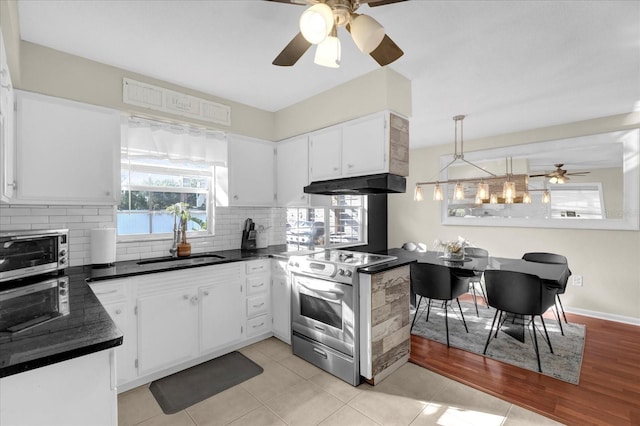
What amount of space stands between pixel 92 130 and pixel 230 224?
1568 mm

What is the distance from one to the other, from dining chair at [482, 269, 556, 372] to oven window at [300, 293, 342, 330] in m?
1.47

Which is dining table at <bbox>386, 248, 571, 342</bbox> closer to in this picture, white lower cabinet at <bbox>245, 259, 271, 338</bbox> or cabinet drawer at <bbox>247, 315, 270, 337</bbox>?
white lower cabinet at <bbox>245, 259, 271, 338</bbox>

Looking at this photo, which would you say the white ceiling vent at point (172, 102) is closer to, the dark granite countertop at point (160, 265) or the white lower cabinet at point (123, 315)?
the dark granite countertop at point (160, 265)

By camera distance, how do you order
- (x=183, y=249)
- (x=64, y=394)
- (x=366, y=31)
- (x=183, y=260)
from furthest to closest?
(x=183, y=249)
(x=183, y=260)
(x=366, y=31)
(x=64, y=394)

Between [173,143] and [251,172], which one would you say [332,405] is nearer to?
[251,172]

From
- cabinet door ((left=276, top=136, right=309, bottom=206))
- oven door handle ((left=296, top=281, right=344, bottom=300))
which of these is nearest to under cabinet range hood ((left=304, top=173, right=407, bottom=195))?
cabinet door ((left=276, top=136, right=309, bottom=206))

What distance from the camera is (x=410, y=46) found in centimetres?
224

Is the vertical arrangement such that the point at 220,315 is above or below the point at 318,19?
below

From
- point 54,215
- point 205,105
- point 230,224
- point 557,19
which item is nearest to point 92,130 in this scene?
point 54,215

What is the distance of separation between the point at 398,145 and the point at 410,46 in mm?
766

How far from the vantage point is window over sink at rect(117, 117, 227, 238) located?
2.77m

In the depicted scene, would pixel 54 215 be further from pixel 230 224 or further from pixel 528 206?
pixel 528 206

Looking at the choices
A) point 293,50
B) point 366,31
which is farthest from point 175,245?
point 366,31

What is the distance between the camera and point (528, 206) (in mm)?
4348
